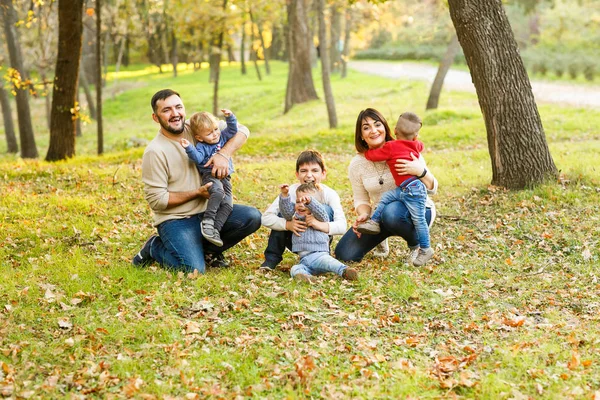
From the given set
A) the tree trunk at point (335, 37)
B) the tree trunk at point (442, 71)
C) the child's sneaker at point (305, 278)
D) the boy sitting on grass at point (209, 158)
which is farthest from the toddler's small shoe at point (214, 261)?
the tree trunk at point (335, 37)

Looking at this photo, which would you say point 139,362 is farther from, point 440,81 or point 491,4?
point 440,81

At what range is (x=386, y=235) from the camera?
7.19 metres

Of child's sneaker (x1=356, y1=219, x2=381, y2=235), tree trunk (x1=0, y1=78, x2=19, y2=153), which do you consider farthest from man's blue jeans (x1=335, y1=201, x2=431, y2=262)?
tree trunk (x1=0, y1=78, x2=19, y2=153)

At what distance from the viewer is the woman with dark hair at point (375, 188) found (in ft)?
22.6

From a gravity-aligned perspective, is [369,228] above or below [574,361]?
above

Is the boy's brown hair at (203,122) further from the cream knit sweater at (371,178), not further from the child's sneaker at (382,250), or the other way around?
the child's sneaker at (382,250)

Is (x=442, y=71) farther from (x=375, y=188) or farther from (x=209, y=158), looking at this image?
(x=209, y=158)

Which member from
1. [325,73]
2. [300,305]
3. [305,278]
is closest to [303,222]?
[305,278]

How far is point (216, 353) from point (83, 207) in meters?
5.11

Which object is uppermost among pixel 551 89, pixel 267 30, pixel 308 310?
pixel 267 30

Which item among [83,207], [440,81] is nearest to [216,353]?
[83,207]

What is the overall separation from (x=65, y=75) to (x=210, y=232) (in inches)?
320

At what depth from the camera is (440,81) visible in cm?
2095

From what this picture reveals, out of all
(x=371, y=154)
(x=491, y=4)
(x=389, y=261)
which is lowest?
Answer: (x=389, y=261)
